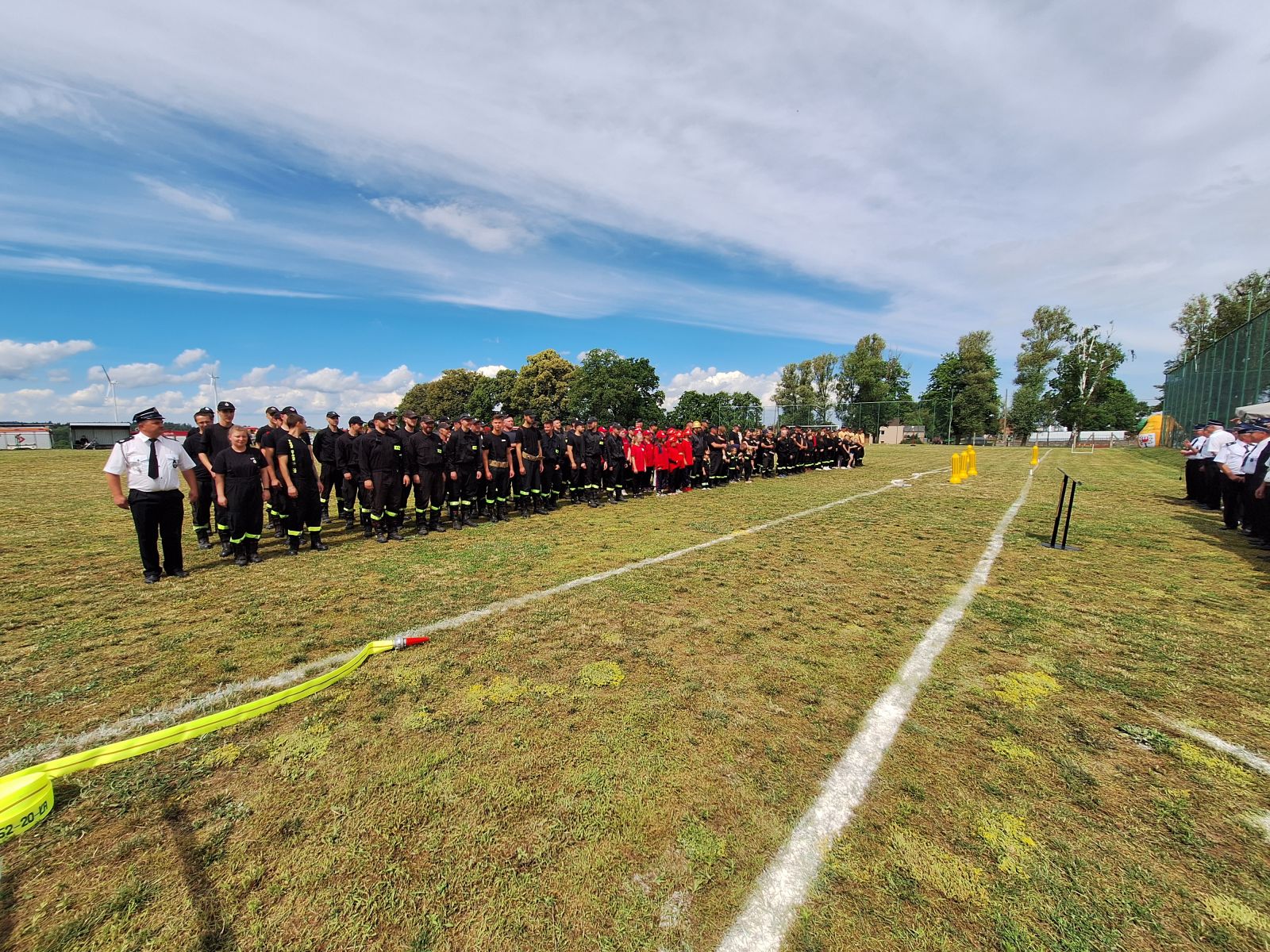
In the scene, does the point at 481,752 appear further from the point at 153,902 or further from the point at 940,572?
the point at 940,572

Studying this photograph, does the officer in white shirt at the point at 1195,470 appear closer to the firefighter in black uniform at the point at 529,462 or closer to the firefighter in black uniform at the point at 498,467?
the firefighter in black uniform at the point at 529,462

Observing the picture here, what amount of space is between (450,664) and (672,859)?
2.27m

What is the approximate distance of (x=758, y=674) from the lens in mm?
3727

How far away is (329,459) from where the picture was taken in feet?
31.8

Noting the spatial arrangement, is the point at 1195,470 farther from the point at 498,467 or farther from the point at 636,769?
the point at 636,769

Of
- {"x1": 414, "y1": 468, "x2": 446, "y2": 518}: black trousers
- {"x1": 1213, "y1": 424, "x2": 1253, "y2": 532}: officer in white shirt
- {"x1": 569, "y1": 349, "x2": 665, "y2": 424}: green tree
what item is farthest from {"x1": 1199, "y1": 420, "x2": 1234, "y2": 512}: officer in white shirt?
{"x1": 569, "y1": 349, "x2": 665, "y2": 424}: green tree

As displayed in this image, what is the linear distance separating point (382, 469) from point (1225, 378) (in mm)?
34517

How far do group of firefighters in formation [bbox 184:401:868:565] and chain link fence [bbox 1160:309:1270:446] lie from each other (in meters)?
21.9

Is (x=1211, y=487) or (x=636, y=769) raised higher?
(x=1211, y=487)

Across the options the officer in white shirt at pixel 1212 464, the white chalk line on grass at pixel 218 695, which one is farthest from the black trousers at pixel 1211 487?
the white chalk line on grass at pixel 218 695

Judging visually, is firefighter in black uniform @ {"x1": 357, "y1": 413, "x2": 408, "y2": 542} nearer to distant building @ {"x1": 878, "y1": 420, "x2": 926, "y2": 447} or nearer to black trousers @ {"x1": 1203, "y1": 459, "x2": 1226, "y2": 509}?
black trousers @ {"x1": 1203, "y1": 459, "x2": 1226, "y2": 509}

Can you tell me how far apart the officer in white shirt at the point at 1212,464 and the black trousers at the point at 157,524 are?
17.9 m

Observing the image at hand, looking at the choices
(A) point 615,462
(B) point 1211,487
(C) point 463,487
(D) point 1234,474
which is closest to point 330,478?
(C) point 463,487

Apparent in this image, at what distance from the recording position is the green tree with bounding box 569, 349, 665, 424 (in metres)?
67.3
